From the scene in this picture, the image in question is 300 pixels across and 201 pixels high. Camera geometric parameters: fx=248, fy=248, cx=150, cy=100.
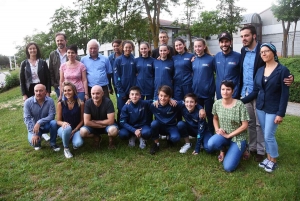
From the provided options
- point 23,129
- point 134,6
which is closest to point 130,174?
point 23,129

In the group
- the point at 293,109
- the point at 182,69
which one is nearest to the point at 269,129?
the point at 182,69

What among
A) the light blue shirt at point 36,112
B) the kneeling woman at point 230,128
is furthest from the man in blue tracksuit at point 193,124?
the light blue shirt at point 36,112

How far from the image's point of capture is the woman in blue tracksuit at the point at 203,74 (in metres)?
4.45

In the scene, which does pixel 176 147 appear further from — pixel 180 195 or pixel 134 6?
pixel 134 6

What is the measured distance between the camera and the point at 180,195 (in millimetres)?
3199

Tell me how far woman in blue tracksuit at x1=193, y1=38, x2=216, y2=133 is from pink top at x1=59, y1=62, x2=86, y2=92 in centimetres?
222

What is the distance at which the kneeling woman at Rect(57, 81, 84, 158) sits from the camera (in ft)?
14.8

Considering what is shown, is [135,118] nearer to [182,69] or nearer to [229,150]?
[182,69]

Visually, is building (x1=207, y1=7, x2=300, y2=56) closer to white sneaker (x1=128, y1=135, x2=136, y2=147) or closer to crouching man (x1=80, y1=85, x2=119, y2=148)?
white sneaker (x1=128, y1=135, x2=136, y2=147)

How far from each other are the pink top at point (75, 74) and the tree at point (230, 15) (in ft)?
68.2

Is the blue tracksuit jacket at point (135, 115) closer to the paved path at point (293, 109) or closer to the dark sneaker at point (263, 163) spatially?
the dark sneaker at point (263, 163)

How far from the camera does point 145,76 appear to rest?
4984mm

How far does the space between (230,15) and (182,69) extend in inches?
840

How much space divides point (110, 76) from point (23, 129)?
10.2 feet
